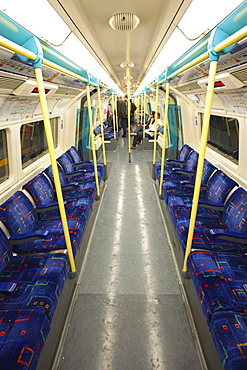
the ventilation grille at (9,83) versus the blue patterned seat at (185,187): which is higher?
the ventilation grille at (9,83)

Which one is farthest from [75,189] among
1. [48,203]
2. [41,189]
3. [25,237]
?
[25,237]

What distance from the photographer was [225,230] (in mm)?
2453

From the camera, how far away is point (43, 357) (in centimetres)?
178

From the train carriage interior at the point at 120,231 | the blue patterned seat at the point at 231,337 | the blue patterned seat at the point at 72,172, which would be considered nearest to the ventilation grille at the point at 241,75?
the train carriage interior at the point at 120,231

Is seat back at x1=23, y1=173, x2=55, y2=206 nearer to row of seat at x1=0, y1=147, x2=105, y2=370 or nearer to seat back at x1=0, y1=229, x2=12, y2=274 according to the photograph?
row of seat at x1=0, y1=147, x2=105, y2=370

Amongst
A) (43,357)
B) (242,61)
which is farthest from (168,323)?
(242,61)

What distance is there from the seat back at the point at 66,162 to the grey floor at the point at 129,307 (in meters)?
1.49

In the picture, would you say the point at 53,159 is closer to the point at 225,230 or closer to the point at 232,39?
the point at 232,39

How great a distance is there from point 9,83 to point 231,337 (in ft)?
10.1

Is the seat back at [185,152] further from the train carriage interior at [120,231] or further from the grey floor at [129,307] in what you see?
the grey floor at [129,307]

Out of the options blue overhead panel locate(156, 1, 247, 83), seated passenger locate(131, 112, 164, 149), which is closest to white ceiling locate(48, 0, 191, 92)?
blue overhead panel locate(156, 1, 247, 83)

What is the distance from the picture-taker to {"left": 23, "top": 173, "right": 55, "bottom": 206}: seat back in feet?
11.3

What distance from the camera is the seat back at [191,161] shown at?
5.10 metres

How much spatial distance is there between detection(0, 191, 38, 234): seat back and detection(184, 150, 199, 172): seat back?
3.48 m
